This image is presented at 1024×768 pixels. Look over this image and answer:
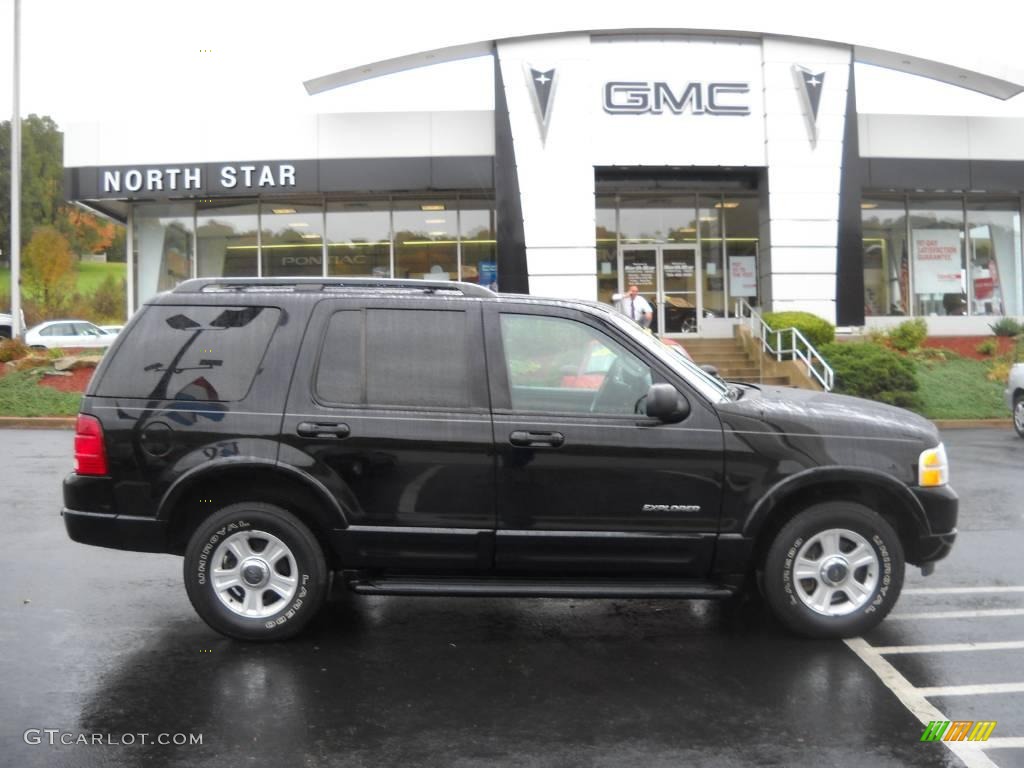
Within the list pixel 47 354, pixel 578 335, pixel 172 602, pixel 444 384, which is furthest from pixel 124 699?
pixel 47 354

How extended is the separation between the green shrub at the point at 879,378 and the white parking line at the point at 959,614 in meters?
12.3

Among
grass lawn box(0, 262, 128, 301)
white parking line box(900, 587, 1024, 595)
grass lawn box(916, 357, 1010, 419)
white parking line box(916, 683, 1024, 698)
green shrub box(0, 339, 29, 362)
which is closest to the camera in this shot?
white parking line box(916, 683, 1024, 698)

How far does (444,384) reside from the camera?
564 centimetres

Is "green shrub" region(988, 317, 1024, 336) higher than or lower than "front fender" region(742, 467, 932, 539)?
higher

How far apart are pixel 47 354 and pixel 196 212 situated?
19.3ft

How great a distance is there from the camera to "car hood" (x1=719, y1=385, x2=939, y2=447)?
5.57 m

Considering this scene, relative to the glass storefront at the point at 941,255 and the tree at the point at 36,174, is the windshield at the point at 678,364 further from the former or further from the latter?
the tree at the point at 36,174

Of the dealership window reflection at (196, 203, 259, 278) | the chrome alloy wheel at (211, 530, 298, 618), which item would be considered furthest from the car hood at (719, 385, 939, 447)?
the dealership window reflection at (196, 203, 259, 278)

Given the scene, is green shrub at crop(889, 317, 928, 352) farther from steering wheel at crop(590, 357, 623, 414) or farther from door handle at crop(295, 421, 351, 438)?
door handle at crop(295, 421, 351, 438)

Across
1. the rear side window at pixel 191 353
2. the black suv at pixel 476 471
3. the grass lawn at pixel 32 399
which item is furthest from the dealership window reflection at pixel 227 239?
the black suv at pixel 476 471

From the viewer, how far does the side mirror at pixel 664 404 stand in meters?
5.38

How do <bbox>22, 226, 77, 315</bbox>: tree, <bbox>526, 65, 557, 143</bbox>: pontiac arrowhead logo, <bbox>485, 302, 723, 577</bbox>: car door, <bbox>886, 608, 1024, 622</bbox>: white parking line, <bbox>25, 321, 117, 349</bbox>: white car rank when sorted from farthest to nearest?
<bbox>22, 226, 77, 315</bbox>: tree, <bbox>25, 321, 117, 349</bbox>: white car, <bbox>526, 65, 557, 143</bbox>: pontiac arrowhead logo, <bbox>886, 608, 1024, 622</bbox>: white parking line, <bbox>485, 302, 723, 577</bbox>: car door

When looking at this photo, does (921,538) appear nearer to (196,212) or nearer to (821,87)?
(821,87)

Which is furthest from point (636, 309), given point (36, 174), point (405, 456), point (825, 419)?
point (36, 174)
